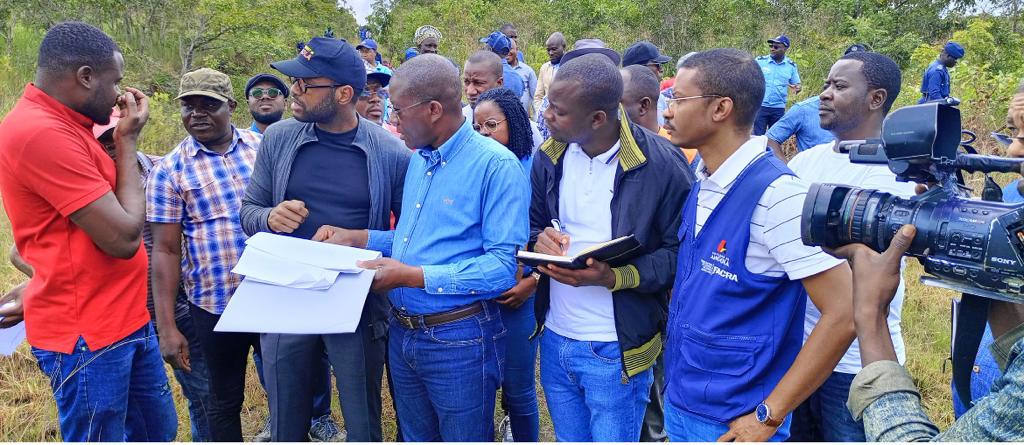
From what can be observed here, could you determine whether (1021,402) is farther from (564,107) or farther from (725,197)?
(564,107)

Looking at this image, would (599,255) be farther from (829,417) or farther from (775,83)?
(775,83)

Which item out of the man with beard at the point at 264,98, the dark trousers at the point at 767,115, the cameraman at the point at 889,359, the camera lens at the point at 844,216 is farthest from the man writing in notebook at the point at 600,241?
the dark trousers at the point at 767,115

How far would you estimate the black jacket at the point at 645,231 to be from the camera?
243 centimetres

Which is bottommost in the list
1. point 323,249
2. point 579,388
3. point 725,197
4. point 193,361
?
point 193,361

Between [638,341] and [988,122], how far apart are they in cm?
888

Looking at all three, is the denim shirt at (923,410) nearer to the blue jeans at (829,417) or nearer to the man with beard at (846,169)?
the man with beard at (846,169)

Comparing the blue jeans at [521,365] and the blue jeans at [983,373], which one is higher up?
the blue jeans at [983,373]

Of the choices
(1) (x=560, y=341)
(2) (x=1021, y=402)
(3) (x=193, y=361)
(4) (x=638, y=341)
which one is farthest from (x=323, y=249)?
(2) (x=1021, y=402)

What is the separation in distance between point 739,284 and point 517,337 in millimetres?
1483

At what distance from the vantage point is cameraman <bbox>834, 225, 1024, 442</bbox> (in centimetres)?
136

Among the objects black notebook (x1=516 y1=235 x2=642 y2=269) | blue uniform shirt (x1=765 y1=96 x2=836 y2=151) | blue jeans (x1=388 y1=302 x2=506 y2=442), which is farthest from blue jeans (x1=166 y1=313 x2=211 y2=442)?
blue uniform shirt (x1=765 y1=96 x2=836 y2=151)

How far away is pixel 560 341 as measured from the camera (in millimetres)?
2594

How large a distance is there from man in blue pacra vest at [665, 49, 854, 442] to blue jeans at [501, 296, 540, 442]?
43.7 inches

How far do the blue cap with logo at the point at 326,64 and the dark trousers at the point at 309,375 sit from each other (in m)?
0.99
